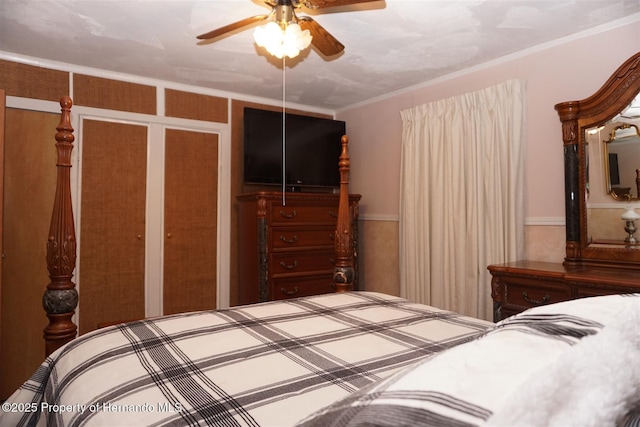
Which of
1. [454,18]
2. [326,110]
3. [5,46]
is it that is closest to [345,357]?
[454,18]

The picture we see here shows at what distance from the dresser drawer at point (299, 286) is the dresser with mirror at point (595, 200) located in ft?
5.39

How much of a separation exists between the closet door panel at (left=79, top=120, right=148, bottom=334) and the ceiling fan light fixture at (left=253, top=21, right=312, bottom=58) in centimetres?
205

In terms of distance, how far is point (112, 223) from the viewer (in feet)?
10.8

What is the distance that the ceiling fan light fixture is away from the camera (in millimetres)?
1807

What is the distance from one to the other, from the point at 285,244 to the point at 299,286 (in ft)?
1.38

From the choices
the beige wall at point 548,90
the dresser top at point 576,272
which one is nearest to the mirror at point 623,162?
the beige wall at point 548,90

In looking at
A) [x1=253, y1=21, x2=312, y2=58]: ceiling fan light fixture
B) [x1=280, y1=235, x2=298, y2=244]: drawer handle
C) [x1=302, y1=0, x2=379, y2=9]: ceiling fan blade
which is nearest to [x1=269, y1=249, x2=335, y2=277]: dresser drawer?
[x1=280, y1=235, x2=298, y2=244]: drawer handle

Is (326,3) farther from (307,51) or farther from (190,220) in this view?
(190,220)

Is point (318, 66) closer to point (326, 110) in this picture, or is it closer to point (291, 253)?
point (326, 110)

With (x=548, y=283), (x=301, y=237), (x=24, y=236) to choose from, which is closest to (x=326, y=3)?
(x=548, y=283)

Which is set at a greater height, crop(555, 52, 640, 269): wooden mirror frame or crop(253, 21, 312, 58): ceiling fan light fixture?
crop(253, 21, 312, 58): ceiling fan light fixture

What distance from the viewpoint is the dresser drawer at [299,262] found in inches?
136

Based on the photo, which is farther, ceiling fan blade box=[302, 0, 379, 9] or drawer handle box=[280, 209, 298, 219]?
drawer handle box=[280, 209, 298, 219]

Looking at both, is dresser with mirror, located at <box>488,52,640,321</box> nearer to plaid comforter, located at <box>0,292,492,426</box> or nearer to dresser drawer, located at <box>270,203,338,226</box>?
plaid comforter, located at <box>0,292,492,426</box>
